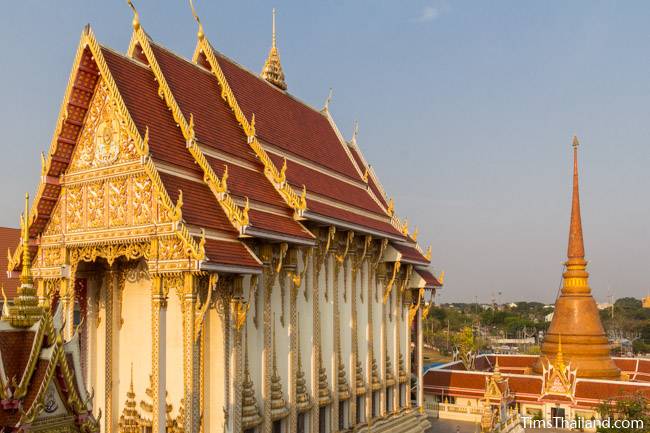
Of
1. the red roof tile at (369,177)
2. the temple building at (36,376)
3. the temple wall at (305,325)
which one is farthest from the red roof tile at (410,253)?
the temple building at (36,376)

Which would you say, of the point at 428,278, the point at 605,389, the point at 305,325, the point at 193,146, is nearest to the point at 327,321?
the point at 305,325

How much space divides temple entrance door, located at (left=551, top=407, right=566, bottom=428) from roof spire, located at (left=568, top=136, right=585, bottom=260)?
8.41 m

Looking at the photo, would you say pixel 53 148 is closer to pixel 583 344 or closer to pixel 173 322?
pixel 173 322

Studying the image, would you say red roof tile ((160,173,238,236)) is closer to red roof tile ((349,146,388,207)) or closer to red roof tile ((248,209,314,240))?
red roof tile ((248,209,314,240))

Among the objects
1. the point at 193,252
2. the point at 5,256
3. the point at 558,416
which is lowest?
the point at 558,416

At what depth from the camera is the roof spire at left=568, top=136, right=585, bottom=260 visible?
28562mm

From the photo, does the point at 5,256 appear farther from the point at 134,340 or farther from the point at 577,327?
the point at 577,327

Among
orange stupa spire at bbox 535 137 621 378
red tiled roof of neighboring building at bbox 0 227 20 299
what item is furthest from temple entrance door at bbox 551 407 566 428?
red tiled roof of neighboring building at bbox 0 227 20 299

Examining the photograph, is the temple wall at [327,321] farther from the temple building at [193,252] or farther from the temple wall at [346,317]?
the temple wall at [346,317]

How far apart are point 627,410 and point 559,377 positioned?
302 centimetres

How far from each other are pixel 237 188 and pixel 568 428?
15836 millimetres

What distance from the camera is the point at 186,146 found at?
12.2m

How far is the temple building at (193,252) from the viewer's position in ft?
35.9

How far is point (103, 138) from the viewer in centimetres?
1197
